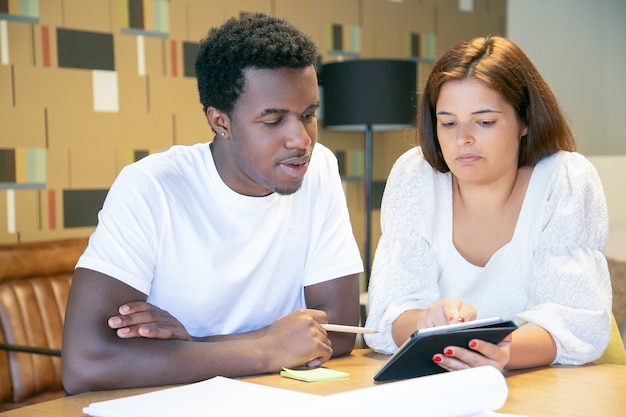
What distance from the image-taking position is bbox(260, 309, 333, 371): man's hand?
1.51m

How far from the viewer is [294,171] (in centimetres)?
167

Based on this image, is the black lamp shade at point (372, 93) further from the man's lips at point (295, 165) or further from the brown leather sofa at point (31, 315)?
the man's lips at point (295, 165)

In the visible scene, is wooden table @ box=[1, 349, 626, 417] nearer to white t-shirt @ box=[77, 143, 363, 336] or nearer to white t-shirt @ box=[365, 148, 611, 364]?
white t-shirt @ box=[365, 148, 611, 364]

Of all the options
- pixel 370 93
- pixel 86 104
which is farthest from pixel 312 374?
pixel 370 93

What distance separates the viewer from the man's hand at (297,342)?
4.97ft

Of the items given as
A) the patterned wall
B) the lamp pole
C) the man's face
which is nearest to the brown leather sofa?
the patterned wall

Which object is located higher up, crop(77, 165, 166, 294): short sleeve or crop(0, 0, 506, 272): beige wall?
crop(0, 0, 506, 272): beige wall

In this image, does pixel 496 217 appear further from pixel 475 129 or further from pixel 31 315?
pixel 31 315

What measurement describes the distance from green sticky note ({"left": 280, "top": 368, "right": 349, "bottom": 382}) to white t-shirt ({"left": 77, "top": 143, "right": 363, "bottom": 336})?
0.94 feet

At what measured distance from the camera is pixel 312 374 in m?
1.48

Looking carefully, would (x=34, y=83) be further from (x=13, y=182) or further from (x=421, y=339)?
(x=421, y=339)

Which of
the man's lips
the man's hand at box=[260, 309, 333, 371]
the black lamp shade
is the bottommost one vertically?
the man's hand at box=[260, 309, 333, 371]

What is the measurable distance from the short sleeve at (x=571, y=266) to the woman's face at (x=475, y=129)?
0.15 meters

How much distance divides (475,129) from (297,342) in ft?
2.05
